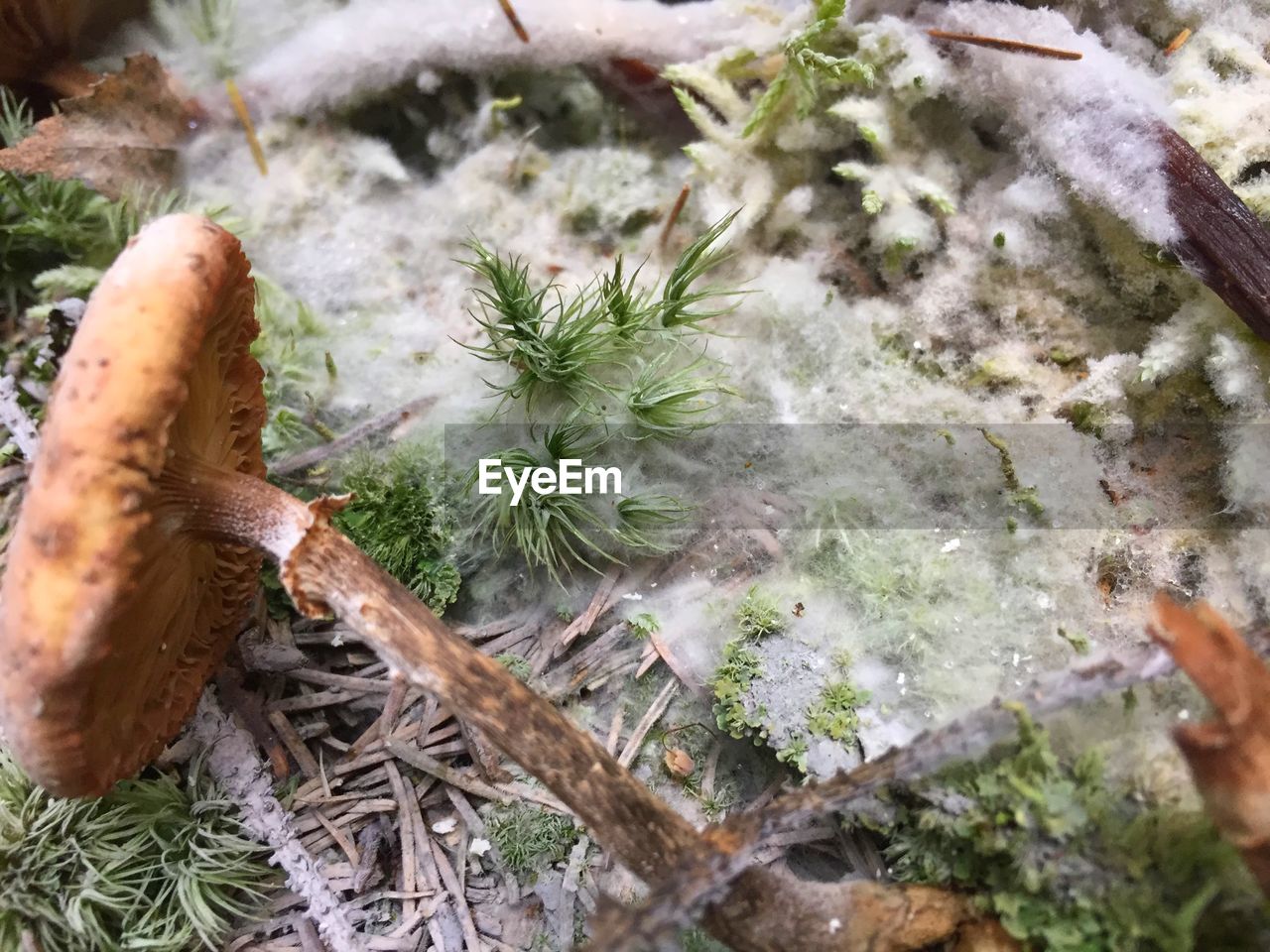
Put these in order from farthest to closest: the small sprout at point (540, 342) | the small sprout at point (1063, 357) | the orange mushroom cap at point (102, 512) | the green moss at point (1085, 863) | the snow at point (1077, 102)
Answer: the small sprout at point (1063, 357) → the small sprout at point (540, 342) → the snow at point (1077, 102) → the green moss at point (1085, 863) → the orange mushroom cap at point (102, 512)

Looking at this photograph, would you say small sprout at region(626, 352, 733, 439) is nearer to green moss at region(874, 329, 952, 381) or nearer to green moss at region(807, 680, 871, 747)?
green moss at region(874, 329, 952, 381)

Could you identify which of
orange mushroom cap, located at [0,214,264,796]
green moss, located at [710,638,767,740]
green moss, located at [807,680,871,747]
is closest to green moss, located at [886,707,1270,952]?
green moss, located at [807,680,871,747]

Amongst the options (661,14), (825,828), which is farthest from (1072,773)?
(661,14)

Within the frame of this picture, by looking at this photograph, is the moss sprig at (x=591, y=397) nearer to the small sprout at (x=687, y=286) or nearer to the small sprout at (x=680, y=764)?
the small sprout at (x=687, y=286)

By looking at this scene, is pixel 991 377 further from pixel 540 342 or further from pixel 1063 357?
pixel 540 342

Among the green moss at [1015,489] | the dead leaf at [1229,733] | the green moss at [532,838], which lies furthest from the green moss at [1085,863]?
the green moss at [532,838]

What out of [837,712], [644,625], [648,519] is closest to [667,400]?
[648,519]
